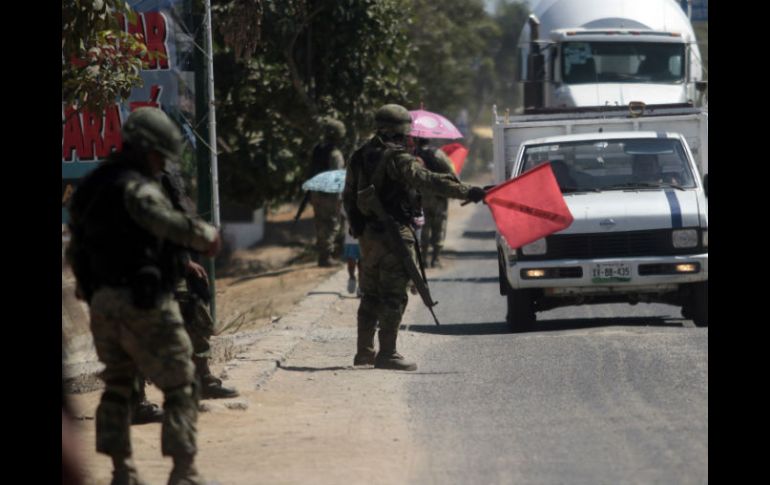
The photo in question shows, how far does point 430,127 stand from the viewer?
54.8ft

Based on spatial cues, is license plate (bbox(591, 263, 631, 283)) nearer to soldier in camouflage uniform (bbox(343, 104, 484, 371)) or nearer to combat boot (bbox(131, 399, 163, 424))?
soldier in camouflage uniform (bbox(343, 104, 484, 371))

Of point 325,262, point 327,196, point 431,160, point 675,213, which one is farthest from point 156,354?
point 325,262

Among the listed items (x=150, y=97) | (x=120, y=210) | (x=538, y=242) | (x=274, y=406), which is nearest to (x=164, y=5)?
(x=150, y=97)

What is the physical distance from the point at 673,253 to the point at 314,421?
4.84m

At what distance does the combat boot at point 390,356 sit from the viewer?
10227 millimetres

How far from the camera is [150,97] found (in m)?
12.4

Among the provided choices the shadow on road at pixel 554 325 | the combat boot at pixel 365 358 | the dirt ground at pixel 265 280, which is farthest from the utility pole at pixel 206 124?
the combat boot at pixel 365 358

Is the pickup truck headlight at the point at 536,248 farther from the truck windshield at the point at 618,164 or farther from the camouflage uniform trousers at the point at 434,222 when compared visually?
the camouflage uniform trousers at the point at 434,222

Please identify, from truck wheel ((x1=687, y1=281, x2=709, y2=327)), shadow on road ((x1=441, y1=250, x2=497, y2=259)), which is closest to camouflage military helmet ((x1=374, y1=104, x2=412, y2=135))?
truck wheel ((x1=687, y1=281, x2=709, y2=327))

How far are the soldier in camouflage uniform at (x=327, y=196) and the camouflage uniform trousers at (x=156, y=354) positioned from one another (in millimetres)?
10919

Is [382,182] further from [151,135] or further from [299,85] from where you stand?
[299,85]

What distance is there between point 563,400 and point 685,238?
3838mm
